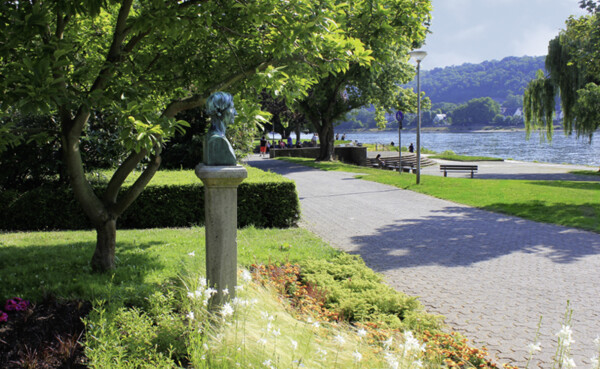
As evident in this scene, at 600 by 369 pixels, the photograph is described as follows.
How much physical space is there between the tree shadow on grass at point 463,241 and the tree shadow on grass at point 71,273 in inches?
148

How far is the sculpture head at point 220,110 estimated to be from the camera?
14.7 feet

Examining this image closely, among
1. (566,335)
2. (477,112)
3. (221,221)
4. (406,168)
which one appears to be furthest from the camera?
(477,112)

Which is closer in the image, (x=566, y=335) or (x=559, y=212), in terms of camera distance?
(x=566, y=335)

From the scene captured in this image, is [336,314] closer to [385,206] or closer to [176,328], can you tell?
[176,328]

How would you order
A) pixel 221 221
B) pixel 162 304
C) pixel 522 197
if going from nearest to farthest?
1. pixel 221 221
2. pixel 162 304
3. pixel 522 197

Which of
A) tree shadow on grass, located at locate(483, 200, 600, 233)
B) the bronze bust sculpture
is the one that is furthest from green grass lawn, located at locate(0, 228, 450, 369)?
tree shadow on grass, located at locate(483, 200, 600, 233)

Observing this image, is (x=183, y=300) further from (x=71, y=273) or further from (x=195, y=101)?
(x=195, y=101)

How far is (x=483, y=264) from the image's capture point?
7.74 meters

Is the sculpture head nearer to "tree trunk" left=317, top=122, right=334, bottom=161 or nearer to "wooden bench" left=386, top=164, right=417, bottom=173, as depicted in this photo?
"wooden bench" left=386, top=164, right=417, bottom=173

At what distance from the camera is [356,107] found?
29.7 meters

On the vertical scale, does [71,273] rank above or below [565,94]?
below

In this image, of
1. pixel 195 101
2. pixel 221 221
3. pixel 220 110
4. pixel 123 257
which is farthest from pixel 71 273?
pixel 220 110

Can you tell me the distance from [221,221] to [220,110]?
1.10m

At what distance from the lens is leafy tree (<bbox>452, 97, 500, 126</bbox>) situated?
14712 cm
